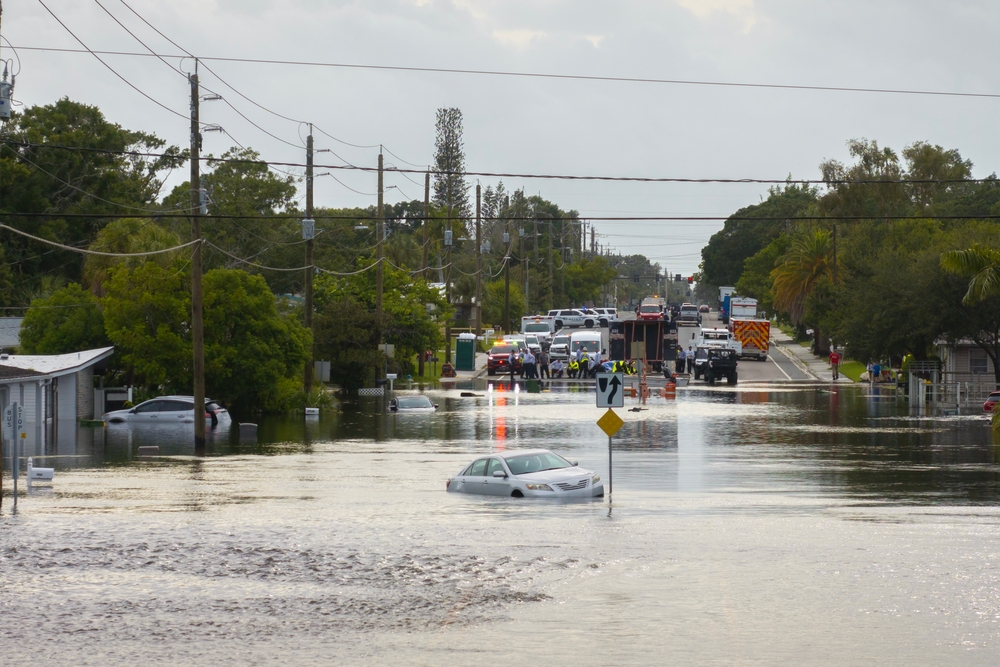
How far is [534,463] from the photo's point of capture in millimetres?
25766

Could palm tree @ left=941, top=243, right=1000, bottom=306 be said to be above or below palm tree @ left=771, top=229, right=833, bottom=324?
below

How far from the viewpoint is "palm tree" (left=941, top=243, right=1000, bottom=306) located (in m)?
42.2

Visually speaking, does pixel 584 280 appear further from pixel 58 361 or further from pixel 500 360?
pixel 58 361

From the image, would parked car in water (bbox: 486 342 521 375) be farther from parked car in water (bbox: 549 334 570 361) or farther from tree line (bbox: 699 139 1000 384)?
tree line (bbox: 699 139 1000 384)

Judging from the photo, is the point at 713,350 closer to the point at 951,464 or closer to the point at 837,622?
the point at 951,464

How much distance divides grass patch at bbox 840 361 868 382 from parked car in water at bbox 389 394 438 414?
31.5m

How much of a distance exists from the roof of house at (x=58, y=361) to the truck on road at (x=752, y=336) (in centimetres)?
4817

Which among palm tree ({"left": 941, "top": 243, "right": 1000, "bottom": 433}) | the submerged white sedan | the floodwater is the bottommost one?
the floodwater

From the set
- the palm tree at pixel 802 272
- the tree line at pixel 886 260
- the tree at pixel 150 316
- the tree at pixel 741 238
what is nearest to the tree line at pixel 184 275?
the tree at pixel 150 316

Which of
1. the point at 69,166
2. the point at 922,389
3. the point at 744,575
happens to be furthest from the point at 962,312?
the point at 69,166

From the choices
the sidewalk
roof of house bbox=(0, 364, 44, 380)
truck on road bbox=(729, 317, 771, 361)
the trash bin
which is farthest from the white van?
roof of house bbox=(0, 364, 44, 380)

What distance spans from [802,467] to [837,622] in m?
16.7

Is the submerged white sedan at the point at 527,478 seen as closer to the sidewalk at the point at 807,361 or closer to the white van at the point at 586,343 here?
the sidewalk at the point at 807,361

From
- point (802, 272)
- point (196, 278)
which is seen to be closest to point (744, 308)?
point (802, 272)
